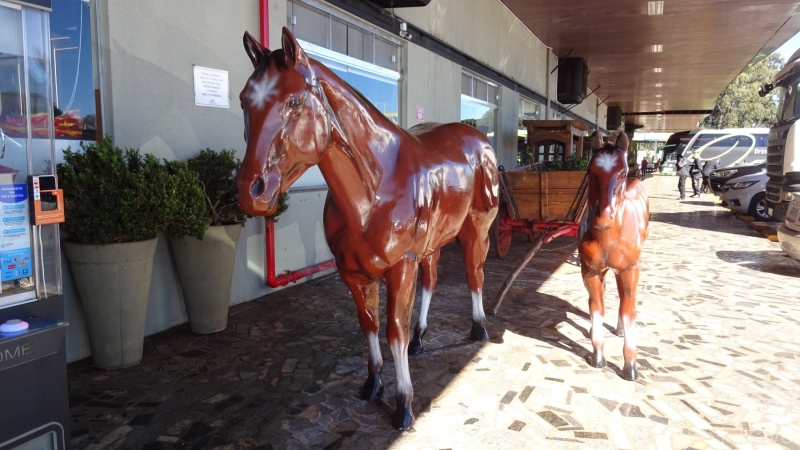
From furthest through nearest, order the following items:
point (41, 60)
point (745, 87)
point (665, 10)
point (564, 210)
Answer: point (745, 87) < point (665, 10) < point (564, 210) < point (41, 60)

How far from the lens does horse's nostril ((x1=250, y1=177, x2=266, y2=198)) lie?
1.72 metres

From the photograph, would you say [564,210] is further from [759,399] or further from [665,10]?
[665,10]

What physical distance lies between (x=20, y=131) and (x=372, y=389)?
83.7 inches

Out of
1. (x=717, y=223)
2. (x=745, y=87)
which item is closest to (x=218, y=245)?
(x=717, y=223)

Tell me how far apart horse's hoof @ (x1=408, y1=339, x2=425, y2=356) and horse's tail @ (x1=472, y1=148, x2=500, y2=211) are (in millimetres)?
1081

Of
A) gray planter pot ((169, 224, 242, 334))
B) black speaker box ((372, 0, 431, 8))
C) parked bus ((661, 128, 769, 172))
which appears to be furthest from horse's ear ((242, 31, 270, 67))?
parked bus ((661, 128, 769, 172))

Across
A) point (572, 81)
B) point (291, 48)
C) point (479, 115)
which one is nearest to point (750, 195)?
point (572, 81)

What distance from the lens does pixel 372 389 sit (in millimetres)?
2959

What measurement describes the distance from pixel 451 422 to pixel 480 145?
186 centimetres

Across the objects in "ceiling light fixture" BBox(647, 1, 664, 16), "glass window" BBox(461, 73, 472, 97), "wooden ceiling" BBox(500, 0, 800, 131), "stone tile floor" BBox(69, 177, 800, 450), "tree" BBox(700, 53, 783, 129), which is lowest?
"stone tile floor" BBox(69, 177, 800, 450)

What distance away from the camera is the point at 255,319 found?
4469mm

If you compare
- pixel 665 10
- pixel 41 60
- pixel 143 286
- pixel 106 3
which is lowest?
pixel 143 286

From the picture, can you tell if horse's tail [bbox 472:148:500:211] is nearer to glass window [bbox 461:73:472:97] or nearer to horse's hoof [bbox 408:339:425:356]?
horse's hoof [bbox 408:339:425:356]

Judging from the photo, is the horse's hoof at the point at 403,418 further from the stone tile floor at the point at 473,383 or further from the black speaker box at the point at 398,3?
the black speaker box at the point at 398,3
